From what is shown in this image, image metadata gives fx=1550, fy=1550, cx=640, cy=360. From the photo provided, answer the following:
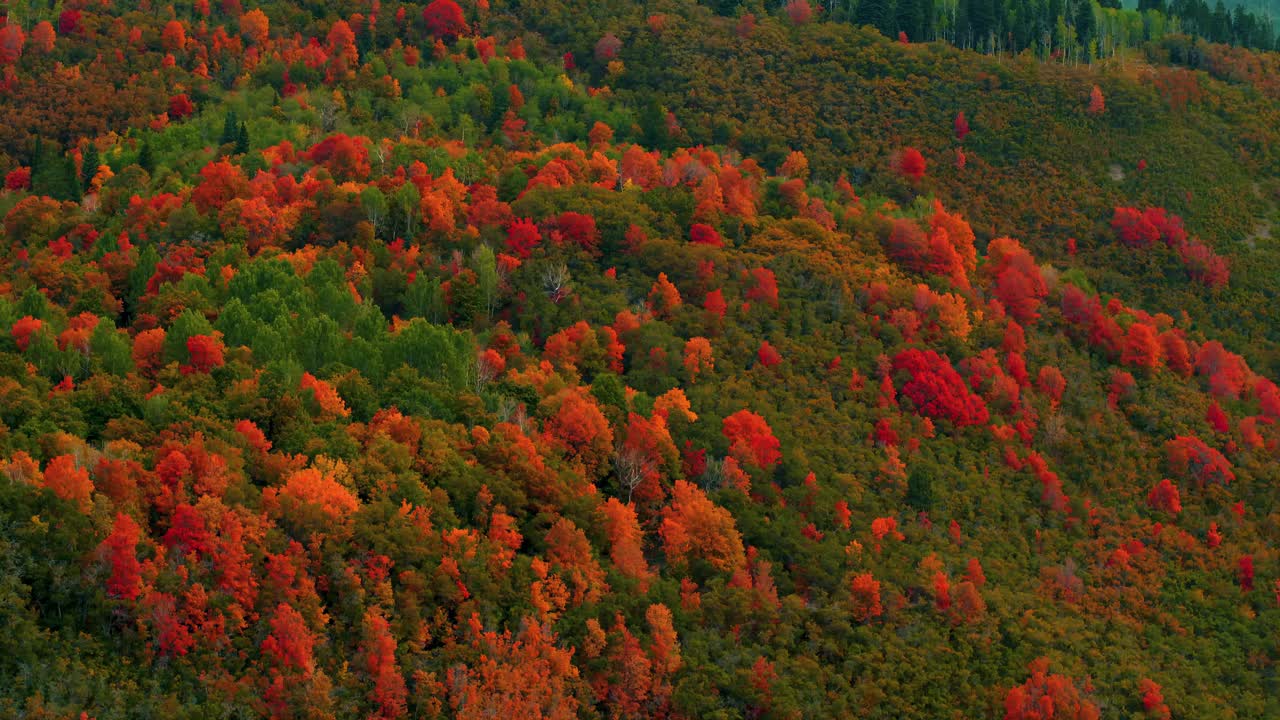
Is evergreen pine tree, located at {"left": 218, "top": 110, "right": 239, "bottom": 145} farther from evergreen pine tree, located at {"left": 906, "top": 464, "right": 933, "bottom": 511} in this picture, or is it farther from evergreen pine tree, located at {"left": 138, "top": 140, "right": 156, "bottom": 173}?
evergreen pine tree, located at {"left": 906, "top": 464, "right": 933, "bottom": 511}

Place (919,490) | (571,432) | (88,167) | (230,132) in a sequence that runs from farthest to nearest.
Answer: (230,132)
(88,167)
(919,490)
(571,432)

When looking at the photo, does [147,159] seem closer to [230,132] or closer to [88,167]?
[88,167]

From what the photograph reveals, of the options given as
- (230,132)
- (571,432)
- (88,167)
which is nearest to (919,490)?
(571,432)

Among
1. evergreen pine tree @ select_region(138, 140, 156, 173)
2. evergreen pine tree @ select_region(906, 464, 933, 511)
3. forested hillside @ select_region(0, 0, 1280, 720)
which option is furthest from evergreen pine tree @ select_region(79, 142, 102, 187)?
evergreen pine tree @ select_region(906, 464, 933, 511)

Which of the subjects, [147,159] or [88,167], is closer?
[88,167]

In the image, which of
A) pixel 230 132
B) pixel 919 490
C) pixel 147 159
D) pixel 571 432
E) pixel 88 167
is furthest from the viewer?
pixel 230 132

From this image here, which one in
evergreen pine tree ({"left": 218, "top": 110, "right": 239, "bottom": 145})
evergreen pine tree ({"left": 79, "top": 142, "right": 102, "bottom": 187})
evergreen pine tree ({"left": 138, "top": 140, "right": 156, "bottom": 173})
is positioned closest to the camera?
evergreen pine tree ({"left": 79, "top": 142, "right": 102, "bottom": 187})

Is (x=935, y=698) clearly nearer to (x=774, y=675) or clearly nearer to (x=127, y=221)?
(x=774, y=675)

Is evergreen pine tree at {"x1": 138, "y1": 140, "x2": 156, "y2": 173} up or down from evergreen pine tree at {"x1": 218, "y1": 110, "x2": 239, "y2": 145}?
down

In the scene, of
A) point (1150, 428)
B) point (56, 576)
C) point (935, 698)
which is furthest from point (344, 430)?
point (1150, 428)
